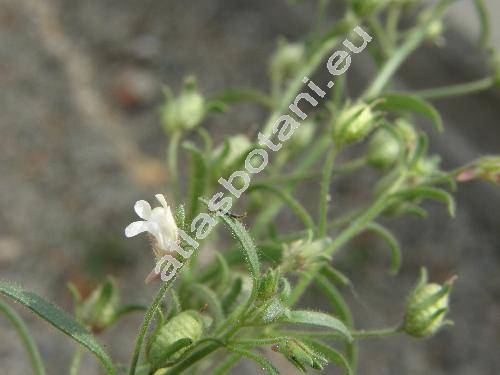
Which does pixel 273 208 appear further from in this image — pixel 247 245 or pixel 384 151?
pixel 247 245

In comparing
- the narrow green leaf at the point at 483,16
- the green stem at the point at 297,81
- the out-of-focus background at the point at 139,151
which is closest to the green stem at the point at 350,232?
the green stem at the point at 297,81

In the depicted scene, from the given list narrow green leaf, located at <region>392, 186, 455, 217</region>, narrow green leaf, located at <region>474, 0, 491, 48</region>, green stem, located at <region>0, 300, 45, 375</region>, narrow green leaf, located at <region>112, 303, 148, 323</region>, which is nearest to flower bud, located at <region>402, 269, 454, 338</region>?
narrow green leaf, located at <region>392, 186, 455, 217</region>

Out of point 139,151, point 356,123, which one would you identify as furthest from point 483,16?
point 139,151

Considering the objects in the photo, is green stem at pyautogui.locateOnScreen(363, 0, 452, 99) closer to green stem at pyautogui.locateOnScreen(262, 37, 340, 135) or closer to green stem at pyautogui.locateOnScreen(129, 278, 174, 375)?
green stem at pyautogui.locateOnScreen(262, 37, 340, 135)

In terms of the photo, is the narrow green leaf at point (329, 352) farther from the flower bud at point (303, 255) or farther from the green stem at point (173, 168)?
the green stem at point (173, 168)

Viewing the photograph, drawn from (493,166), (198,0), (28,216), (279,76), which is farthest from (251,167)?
(198,0)

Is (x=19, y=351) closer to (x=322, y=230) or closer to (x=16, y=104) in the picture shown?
(x=16, y=104)
